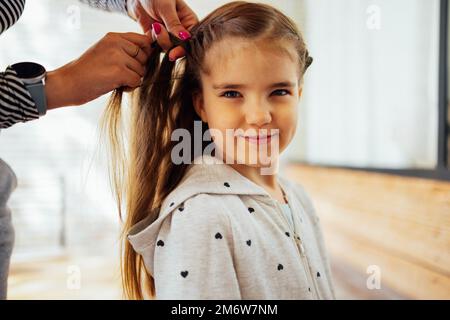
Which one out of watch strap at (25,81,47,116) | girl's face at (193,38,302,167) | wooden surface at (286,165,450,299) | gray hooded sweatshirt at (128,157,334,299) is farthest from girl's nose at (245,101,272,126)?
wooden surface at (286,165,450,299)

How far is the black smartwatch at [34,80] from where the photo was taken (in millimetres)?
623

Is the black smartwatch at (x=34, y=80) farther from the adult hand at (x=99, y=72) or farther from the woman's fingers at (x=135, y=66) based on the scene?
the woman's fingers at (x=135, y=66)

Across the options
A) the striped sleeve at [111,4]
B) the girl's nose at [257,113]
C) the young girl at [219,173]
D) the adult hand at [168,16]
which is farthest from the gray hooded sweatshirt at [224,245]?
the striped sleeve at [111,4]

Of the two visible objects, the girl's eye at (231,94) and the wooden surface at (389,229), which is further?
the wooden surface at (389,229)

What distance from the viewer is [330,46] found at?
2408 millimetres

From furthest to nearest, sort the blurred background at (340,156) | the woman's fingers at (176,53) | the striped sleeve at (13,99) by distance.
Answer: the blurred background at (340,156), the woman's fingers at (176,53), the striped sleeve at (13,99)

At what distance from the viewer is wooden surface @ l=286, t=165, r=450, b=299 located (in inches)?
55.0

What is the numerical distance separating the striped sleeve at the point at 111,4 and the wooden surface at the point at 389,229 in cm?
108

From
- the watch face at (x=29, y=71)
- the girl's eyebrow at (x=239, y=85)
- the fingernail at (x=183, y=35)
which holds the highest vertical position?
the fingernail at (x=183, y=35)

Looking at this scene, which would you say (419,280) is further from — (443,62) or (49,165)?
(49,165)

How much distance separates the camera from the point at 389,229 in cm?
178

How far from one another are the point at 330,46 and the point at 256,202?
1866 mm

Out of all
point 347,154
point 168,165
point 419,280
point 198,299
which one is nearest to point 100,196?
point 347,154

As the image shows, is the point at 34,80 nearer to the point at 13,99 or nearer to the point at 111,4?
the point at 13,99
